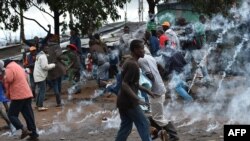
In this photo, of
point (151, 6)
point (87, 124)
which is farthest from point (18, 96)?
point (151, 6)

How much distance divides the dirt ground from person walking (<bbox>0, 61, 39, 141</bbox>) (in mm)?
485

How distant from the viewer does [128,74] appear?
772cm

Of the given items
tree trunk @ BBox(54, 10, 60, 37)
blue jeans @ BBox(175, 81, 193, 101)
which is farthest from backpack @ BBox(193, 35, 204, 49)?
tree trunk @ BBox(54, 10, 60, 37)

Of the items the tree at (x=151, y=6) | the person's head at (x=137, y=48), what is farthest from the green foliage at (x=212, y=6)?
the person's head at (x=137, y=48)

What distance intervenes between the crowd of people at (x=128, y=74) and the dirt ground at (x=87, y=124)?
0.40 m

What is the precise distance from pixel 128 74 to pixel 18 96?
3.08 meters

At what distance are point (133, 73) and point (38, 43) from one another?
9.67 meters

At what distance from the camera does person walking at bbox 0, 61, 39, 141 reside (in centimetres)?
1000

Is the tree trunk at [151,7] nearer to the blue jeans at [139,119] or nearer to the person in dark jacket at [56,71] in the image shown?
the person in dark jacket at [56,71]

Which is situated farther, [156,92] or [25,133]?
[25,133]

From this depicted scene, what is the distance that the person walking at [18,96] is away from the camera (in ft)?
32.8

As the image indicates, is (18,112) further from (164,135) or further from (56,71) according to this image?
(56,71)

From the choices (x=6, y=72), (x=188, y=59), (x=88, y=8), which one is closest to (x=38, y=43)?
(x=88, y=8)

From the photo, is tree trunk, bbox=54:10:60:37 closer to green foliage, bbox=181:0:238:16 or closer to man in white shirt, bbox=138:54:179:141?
green foliage, bbox=181:0:238:16
